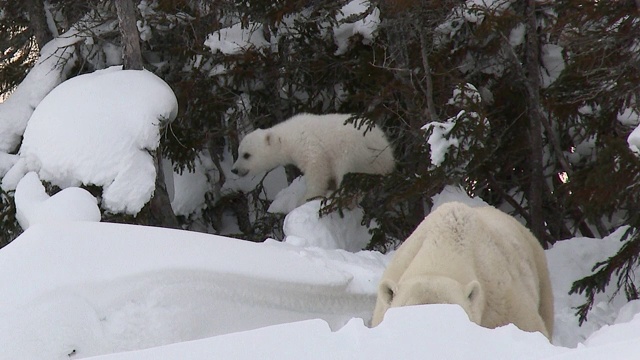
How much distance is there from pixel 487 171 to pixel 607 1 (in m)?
4.38

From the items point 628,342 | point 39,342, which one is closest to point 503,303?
point 628,342

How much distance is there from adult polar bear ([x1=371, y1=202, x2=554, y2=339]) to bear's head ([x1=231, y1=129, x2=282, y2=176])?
5.85 m

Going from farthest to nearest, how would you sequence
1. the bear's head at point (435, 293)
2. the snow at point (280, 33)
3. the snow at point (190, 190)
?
the snow at point (190, 190), the snow at point (280, 33), the bear's head at point (435, 293)

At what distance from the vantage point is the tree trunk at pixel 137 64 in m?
9.27

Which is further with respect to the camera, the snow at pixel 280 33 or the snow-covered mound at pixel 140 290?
the snow at pixel 280 33

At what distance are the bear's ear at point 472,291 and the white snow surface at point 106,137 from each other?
16.8ft

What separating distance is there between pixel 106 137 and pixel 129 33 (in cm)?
152

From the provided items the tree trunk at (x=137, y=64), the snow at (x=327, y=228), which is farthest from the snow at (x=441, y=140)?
the tree trunk at (x=137, y=64)

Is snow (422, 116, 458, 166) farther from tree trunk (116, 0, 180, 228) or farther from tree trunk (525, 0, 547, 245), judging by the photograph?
tree trunk (116, 0, 180, 228)

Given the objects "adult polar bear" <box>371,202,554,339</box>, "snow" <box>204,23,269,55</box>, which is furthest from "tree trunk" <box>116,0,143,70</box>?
"adult polar bear" <box>371,202,554,339</box>

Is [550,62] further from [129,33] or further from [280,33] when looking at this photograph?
[129,33]

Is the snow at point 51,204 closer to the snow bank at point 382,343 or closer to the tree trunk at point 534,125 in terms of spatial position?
the snow bank at point 382,343

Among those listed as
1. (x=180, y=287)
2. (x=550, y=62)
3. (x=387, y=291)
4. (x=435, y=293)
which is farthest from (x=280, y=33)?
(x=435, y=293)

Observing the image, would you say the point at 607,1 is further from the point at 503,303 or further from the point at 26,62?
the point at 26,62
